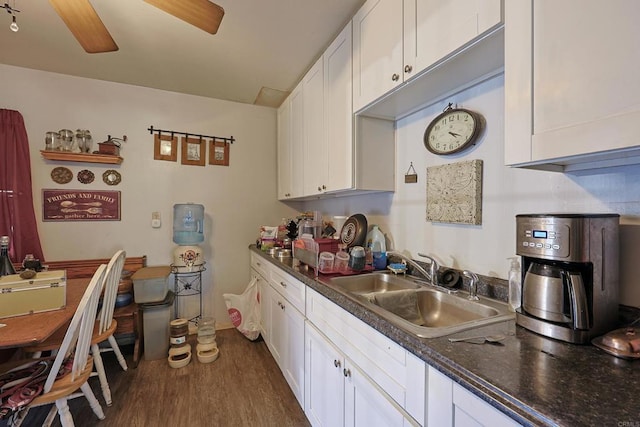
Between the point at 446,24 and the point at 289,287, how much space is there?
1572 mm

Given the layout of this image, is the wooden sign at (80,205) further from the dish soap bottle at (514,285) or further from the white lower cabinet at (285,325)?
the dish soap bottle at (514,285)

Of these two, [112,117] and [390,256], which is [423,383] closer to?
[390,256]

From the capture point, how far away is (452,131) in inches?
55.2

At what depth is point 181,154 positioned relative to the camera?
9.23ft

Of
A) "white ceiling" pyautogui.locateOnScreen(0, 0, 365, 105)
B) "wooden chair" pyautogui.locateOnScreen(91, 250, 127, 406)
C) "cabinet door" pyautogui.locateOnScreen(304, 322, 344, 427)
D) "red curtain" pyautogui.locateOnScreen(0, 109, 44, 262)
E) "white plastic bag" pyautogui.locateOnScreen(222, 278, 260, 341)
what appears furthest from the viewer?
"white plastic bag" pyautogui.locateOnScreen(222, 278, 260, 341)

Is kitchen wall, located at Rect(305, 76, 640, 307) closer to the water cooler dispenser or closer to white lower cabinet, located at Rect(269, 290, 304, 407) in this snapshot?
white lower cabinet, located at Rect(269, 290, 304, 407)

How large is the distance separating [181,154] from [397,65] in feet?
7.59

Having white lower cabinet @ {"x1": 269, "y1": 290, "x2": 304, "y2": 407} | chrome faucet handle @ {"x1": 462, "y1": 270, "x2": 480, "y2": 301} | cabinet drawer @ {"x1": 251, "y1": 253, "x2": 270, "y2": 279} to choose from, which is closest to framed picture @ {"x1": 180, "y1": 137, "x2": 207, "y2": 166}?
cabinet drawer @ {"x1": 251, "y1": 253, "x2": 270, "y2": 279}

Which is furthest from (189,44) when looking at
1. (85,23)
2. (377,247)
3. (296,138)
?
(377,247)

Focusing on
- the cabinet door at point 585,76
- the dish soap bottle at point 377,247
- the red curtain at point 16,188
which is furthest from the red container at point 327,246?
the red curtain at point 16,188

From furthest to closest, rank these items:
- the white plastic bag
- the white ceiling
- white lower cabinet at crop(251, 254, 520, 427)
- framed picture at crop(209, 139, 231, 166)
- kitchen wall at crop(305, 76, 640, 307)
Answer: framed picture at crop(209, 139, 231, 166) < the white plastic bag < the white ceiling < kitchen wall at crop(305, 76, 640, 307) < white lower cabinet at crop(251, 254, 520, 427)

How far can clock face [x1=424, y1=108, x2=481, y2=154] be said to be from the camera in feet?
4.28

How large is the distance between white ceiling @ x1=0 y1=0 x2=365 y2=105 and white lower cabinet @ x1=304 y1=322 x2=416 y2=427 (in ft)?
5.97

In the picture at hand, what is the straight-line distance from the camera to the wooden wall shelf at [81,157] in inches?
91.0
